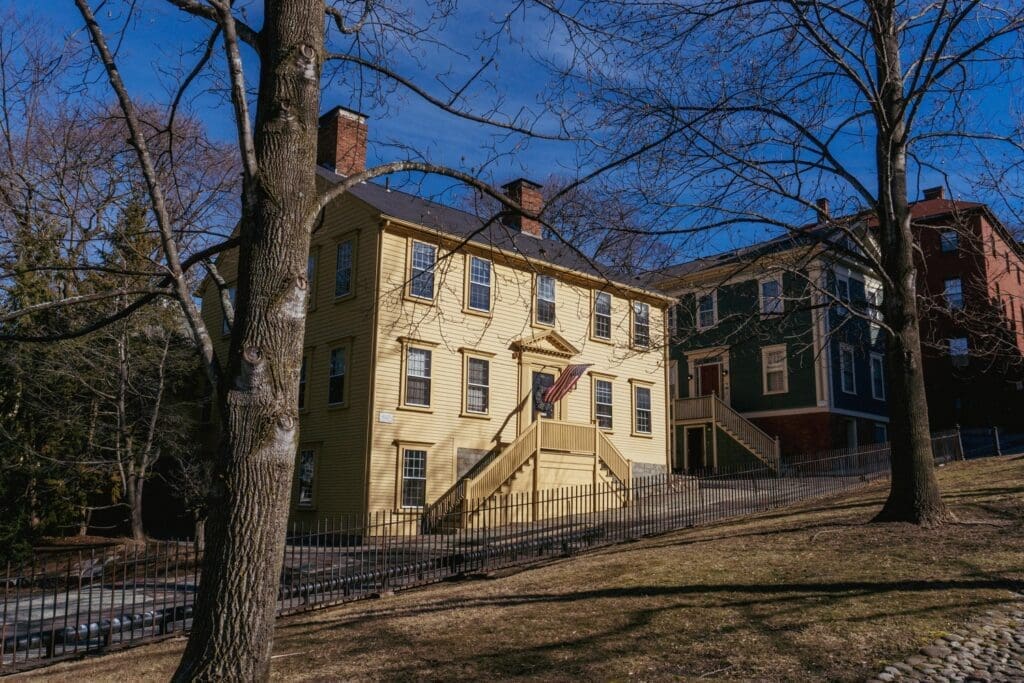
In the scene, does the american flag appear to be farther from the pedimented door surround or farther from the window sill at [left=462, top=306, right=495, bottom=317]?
the window sill at [left=462, top=306, right=495, bottom=317]

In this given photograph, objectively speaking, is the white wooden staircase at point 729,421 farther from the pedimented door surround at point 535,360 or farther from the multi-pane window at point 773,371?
the pedimented door surround at point 535,360

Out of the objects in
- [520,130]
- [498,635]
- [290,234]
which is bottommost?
[498,635]

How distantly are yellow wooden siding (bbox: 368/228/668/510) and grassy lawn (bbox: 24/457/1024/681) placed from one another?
8.30m

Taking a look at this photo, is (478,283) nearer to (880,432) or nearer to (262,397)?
(262,397)

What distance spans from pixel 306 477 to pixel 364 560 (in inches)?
318

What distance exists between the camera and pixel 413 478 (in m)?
21.5

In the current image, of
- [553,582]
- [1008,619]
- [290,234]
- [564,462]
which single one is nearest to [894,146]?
[1008,619]

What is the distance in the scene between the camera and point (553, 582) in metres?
11.0

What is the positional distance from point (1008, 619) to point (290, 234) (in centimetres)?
726

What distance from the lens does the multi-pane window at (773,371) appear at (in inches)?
1306

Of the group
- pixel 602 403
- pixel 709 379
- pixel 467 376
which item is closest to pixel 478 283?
pixel 467 376

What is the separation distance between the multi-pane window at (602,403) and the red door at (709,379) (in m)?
9.54

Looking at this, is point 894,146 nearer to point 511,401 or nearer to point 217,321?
point 511,401

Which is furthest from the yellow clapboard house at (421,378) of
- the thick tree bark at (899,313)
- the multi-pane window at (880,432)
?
the multi-pane window at (880,432)
